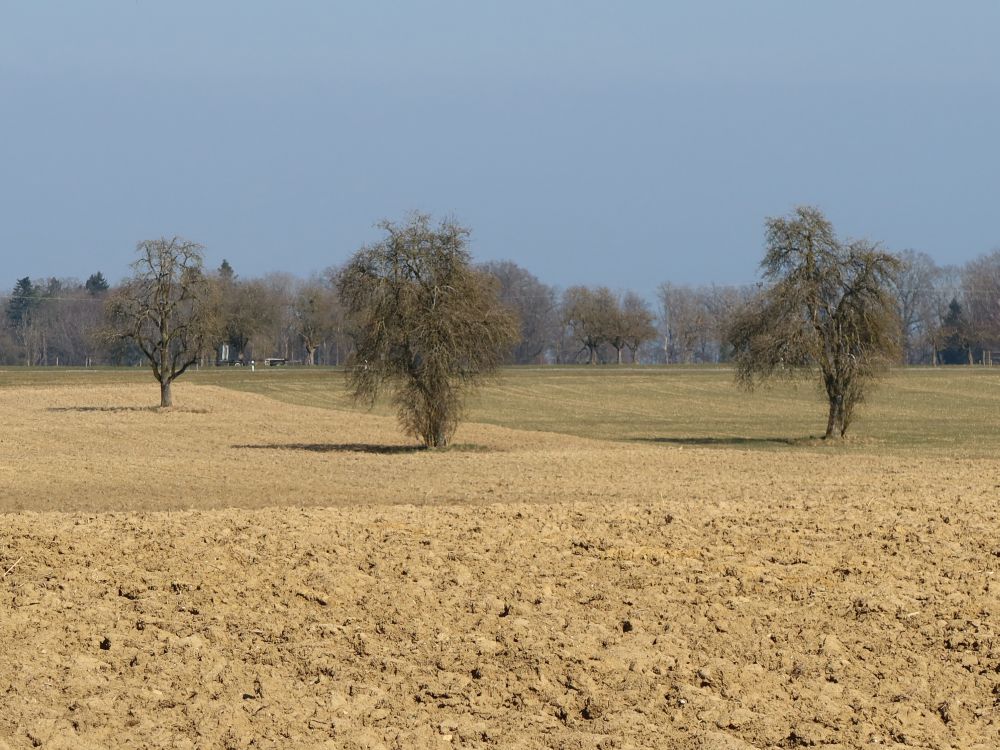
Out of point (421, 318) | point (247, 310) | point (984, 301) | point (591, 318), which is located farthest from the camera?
point (984, 301)

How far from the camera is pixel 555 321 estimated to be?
18212 cm

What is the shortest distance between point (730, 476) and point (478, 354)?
1148 cm

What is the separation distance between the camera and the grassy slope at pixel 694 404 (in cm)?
4759

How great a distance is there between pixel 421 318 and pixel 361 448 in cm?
510

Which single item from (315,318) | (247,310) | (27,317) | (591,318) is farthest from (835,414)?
(27,317)

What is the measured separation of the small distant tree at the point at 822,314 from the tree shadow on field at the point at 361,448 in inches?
399

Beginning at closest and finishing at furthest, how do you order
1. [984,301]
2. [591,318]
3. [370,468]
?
[370,468] < [591,318] < [984,301]

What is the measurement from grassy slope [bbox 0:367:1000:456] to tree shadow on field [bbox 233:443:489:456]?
240 centimetres

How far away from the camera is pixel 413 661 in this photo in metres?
9.09

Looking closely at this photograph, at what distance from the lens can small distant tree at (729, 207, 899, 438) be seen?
140 feet

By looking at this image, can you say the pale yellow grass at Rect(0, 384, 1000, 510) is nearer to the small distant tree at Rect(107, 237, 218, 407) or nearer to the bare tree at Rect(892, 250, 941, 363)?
the small distant tree at Rect(107, 237, 218, 407)

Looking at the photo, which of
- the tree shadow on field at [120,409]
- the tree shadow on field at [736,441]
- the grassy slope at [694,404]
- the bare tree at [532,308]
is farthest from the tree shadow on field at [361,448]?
the bare tree at [532,308]

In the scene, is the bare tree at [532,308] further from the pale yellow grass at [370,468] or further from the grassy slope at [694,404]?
the pale yellow grass at [370,468]

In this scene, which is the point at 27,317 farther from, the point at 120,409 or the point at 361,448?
the point at 361,448
